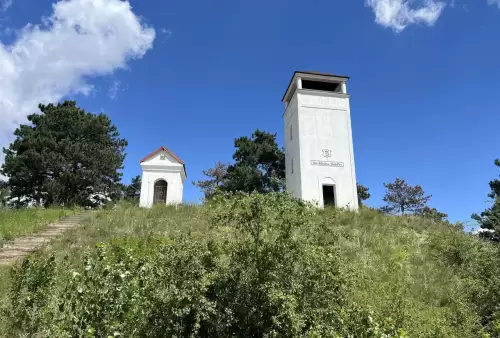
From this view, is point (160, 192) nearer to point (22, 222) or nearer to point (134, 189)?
point (22, 222)

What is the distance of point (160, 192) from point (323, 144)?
968 centimetres

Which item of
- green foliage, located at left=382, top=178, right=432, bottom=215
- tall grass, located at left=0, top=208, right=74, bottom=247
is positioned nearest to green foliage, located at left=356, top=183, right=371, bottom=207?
green foliage, located at left=382, top=178, right=432, bottom=215

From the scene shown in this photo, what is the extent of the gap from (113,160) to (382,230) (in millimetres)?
23732

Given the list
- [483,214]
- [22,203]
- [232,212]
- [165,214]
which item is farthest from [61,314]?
[22,203]

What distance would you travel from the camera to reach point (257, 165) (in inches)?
1312

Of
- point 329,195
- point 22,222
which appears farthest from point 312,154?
point 22,222

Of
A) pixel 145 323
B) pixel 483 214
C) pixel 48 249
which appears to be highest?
pixel 483 214

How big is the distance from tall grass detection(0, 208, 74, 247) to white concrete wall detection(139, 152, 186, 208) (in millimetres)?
4572

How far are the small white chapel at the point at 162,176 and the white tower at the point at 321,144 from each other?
254 inches

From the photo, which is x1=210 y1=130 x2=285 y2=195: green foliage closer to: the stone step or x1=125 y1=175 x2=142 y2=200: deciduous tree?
x1=125 y1=175 x2=142 y2=200: deciduous tree

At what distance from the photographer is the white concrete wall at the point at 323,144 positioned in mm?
18781

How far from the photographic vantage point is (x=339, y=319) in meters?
4.25

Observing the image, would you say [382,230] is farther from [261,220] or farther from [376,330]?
[376,330]

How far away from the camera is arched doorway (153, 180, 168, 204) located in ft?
69.0
